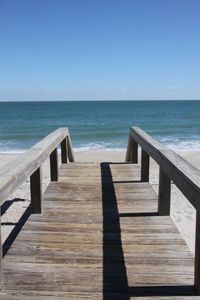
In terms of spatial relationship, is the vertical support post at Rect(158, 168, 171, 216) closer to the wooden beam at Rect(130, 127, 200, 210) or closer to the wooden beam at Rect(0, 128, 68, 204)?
the wooden beam at Rect(130, 127, 200, 210)

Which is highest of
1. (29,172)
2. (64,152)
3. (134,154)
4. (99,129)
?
(29,172)

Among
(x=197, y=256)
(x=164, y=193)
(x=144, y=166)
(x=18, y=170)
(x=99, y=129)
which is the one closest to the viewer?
(x=197, y=256)

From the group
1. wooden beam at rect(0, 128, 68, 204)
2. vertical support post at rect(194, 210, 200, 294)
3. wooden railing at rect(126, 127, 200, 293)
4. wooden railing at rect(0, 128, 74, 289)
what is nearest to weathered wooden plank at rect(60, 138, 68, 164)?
wooden railing at rect(0, 128, 74, 289)

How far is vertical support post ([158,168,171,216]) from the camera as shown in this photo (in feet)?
15.1

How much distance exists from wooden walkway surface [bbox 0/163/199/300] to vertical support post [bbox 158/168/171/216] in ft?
Answer: 0.33

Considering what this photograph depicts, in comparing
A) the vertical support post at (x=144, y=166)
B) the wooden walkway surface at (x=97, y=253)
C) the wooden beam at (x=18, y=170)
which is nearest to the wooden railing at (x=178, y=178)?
the wooden walkway surface at (x=97, y=253)

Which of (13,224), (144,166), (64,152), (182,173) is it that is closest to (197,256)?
(182,173)

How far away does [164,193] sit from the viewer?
15.3ft

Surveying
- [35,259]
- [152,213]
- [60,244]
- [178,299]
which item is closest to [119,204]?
[152,213]

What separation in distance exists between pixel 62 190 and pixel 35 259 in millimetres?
2562

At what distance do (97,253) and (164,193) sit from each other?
52.4 inches

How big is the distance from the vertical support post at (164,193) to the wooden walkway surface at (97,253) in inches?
4.0

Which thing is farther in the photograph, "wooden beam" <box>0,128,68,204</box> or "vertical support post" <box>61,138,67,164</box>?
"vertical support post" <box>61,138,67,164</box>

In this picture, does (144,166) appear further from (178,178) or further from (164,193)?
(178,178)
